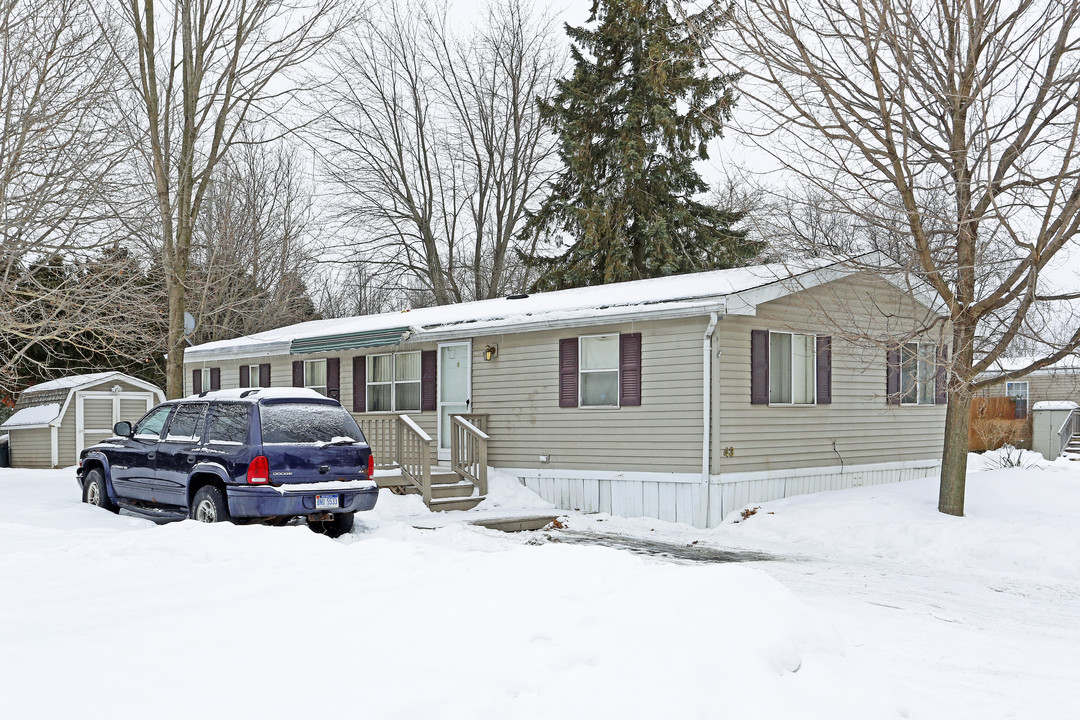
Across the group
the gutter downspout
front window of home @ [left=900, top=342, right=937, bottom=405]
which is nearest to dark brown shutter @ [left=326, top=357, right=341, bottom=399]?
the gutter downspout

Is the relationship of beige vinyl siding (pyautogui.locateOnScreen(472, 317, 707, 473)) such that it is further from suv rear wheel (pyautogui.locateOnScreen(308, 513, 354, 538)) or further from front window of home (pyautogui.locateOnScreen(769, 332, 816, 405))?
suv rear wheel (pyautogui.locateOnScreen(308, 513, 354, 538))

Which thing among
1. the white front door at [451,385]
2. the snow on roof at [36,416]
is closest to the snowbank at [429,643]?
the white front door at [451,385]

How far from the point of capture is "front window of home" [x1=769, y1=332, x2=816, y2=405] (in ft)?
47.4

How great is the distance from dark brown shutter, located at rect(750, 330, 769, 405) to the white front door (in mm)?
5221

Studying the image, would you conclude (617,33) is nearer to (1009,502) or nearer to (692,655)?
(1009,502)

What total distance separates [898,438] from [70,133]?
14316 millimetres

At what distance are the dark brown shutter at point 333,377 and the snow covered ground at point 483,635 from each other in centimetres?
1011

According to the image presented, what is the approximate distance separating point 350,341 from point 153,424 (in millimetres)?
5941

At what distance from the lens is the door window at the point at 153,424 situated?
11.9m

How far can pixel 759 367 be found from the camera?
45.8 ft

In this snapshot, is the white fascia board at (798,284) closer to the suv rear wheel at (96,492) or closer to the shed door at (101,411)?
the suv rear wheel at (96,492)

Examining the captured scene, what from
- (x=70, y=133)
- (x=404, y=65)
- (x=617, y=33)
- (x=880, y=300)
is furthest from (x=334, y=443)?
(x=404, y=65)

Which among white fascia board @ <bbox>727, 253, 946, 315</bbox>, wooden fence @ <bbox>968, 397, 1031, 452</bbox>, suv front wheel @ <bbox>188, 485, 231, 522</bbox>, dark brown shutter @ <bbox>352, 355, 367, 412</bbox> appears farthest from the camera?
wooden fence @ <bbox>968, 397, 1031, 452</bbox>

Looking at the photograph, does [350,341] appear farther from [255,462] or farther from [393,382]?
[255,462]
